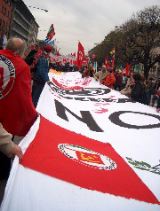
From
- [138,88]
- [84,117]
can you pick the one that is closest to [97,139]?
[84,117]

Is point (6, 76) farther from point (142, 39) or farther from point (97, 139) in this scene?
point (142, 39)

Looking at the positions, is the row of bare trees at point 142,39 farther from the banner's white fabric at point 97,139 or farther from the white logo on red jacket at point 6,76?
the white logo on red jacket at point 6,76

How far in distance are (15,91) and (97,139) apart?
1.78 metres

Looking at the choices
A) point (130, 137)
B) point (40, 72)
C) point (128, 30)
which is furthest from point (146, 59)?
point (130, 137)

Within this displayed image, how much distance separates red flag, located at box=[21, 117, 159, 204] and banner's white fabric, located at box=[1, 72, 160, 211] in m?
0.10

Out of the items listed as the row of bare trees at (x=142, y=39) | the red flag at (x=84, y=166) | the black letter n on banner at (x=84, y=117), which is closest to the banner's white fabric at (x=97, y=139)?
the black letter n on banner at (x=84, y=117)

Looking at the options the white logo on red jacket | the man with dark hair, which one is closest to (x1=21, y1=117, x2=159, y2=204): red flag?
the white logo on red jacket

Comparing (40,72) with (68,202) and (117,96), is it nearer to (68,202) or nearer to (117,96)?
(117,96)

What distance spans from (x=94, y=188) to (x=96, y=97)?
6758 millimetres

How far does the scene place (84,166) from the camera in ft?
13.1

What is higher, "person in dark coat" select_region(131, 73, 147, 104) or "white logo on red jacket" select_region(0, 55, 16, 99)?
"white logo on red jacket" select_region(0, 55, 16, 99)

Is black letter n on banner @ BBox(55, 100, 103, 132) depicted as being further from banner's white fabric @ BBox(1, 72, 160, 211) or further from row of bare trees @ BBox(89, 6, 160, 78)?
row of bare trees @ BBox(89, 6, 160, 78)

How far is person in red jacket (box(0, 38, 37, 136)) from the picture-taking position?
4201 millimetres

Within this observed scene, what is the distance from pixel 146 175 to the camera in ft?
15.0
